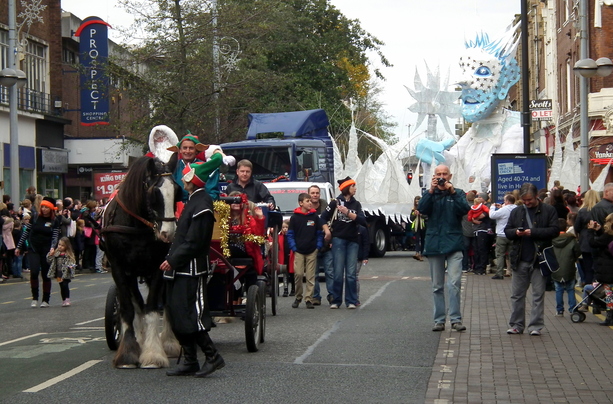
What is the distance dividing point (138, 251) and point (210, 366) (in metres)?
1.34

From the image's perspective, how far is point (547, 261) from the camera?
1158cm

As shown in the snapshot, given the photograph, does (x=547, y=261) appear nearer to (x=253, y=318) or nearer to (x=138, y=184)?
(x=253, y=318)

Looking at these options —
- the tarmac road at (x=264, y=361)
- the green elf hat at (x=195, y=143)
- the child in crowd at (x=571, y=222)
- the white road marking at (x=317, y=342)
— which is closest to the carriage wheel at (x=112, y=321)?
the tarmac road at (x=264, y=361)

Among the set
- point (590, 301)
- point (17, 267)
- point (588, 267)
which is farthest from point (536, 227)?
point (17, 267)

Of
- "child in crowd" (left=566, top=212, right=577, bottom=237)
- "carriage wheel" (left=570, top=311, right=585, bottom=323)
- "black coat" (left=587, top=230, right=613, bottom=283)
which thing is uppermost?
"child in crowd" (left=566, top=212, right=577, bottom=237)

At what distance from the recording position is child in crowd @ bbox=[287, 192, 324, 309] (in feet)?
49.9

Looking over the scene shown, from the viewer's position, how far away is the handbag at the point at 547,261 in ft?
37.9

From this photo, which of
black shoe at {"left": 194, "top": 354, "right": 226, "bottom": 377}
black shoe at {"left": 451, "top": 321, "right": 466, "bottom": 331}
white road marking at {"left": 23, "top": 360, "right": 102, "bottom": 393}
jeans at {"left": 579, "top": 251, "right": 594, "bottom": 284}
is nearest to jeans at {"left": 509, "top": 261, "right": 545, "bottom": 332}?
black shoe at {"left": 451, "top": 321, "right": 466, "bottom": 331}

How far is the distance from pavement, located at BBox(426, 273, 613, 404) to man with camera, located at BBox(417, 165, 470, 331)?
322 millimetres

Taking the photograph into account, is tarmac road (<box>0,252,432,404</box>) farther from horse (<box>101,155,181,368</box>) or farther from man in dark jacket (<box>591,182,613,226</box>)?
man in dark jacket (<box>591,182,613,226</box>)

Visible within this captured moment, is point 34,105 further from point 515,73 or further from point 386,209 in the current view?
point 515,73

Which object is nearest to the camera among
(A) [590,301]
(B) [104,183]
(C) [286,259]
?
(A) [590,301]

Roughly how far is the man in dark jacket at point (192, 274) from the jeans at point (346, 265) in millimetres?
6406

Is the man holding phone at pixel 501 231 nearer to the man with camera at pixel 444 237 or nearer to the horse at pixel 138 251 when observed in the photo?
the man with camera at pixel 444 237
